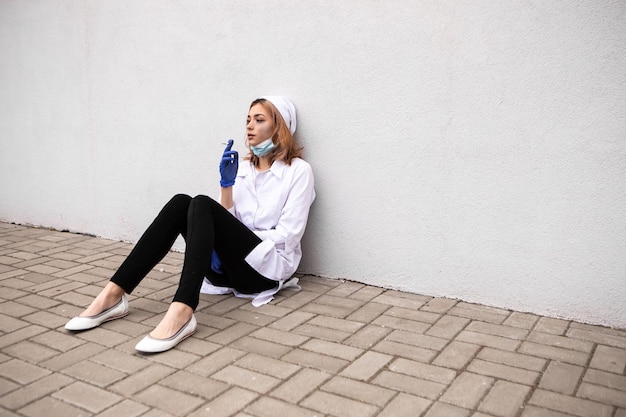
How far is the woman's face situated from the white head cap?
0.09 m

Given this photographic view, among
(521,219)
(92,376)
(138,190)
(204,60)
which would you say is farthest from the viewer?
(138,190)

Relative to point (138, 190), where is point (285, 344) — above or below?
below

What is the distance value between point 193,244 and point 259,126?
0.93 m

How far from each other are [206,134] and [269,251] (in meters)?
1.34

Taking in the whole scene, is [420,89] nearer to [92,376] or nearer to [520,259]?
[520,259]

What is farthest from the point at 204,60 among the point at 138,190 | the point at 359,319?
the point at 359,319

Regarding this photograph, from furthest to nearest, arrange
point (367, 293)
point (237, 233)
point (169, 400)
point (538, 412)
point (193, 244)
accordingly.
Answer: point (367, 293)
point (237, 233)
point (193, 244)
point (169, 400)
point (538, 412)

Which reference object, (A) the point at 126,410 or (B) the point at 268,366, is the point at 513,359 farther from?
(A) the point at 126,410

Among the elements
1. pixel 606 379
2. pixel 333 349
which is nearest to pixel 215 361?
pixel 333 349

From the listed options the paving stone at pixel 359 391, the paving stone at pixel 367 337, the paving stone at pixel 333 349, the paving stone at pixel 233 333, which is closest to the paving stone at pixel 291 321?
the paving stone at pixel 233 333

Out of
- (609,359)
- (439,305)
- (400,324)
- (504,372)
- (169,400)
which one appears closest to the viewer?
(169,400)

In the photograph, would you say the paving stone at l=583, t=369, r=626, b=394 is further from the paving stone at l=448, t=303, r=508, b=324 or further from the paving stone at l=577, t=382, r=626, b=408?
the paving stone at l=448, t=303, r=508, b=324

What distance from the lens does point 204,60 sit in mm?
4203

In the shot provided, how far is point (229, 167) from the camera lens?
11.5 feet
